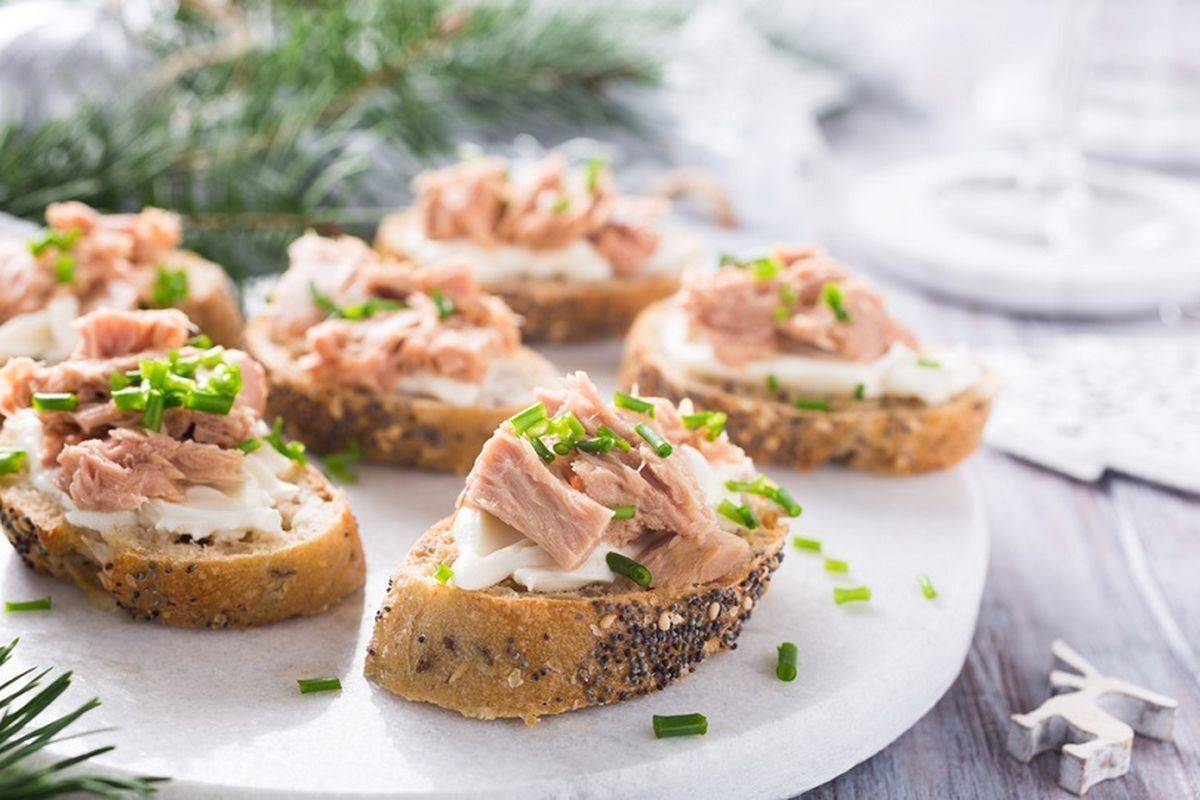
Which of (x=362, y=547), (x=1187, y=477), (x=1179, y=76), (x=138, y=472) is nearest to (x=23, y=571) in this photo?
(x=138, y=472)

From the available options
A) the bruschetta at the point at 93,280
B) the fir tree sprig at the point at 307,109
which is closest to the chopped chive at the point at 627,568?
the bruschetta at the point at 93,280

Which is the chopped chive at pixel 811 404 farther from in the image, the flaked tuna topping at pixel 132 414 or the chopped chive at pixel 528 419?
the flaked tuna topping at pixel 132 414

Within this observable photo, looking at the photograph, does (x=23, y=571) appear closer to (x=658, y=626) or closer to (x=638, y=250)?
(x=658, y=626)

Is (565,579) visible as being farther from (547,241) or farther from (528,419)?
(547,241)

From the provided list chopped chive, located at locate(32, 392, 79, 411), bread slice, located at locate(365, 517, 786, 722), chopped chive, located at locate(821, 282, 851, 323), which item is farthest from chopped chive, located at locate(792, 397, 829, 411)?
chopped chive, located at locate(32, 392, 79, 411)

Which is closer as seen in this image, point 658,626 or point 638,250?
point 658,626

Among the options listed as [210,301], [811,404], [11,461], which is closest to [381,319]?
[210,301]
